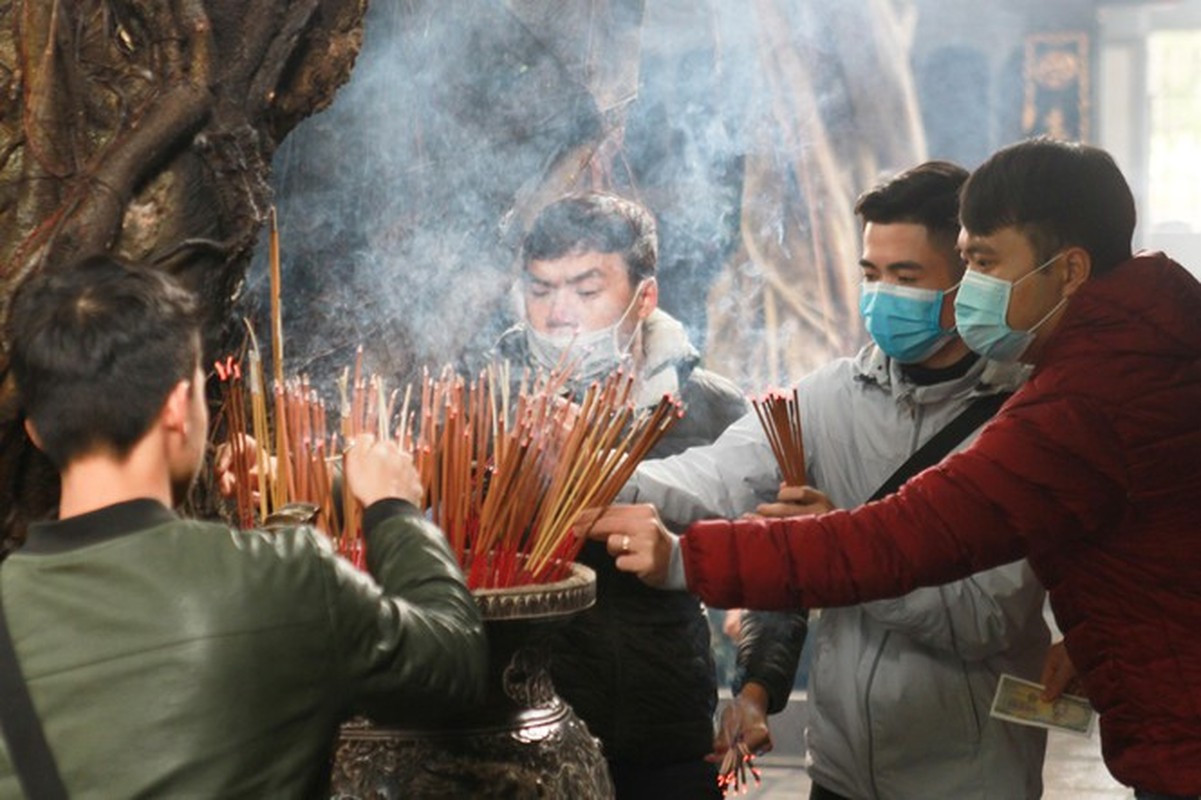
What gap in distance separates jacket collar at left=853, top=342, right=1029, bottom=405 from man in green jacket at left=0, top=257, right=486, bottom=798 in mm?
1171

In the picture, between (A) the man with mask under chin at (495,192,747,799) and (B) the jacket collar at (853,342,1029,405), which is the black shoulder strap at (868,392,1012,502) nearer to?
(B) the jacket collar at (853,342,1029,405)

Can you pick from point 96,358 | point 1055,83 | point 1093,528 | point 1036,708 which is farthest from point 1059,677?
point 1055,83

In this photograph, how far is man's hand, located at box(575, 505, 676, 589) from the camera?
7.54ft

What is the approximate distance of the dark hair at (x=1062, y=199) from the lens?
2.30 m

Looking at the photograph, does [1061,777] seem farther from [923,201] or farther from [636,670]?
[923,201]

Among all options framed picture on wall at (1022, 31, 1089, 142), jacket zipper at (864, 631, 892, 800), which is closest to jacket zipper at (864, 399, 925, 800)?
jacket zipper at (864, 631, 892, 800)

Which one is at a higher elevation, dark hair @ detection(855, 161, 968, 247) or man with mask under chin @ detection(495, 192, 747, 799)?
dark hair @ detection(855, 161, 968, 247)

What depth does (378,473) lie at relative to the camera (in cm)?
186

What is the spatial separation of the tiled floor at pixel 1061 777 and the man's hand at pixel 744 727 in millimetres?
3056

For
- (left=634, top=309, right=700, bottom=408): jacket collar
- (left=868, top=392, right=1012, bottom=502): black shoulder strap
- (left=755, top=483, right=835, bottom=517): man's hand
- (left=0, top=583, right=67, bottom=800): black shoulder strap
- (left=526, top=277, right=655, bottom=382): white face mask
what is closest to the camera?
(left=0, top=583, right=67, bottom=800): black shoulder strap

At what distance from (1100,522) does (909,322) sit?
0.57 meters

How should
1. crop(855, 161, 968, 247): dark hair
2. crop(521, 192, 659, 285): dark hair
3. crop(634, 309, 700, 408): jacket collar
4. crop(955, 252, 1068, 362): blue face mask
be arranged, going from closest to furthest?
crop(955, 252, 1068, 362): blue face mask → crop(855, 161, 968, 247): dark hair → crop(634, 309, 700, 408): jacket collar → crop(521, 192, 659, 285): dark hair

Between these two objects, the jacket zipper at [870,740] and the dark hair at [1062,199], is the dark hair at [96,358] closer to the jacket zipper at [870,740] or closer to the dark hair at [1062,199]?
the dark hair at [1062,199]

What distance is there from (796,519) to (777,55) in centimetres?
438
